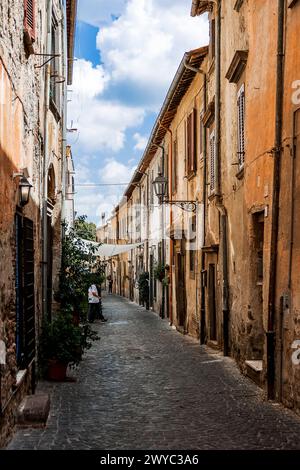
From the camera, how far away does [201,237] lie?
625 inches

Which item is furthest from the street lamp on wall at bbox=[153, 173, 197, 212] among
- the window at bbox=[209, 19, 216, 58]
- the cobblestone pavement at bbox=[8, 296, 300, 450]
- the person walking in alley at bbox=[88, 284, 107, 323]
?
the person walking in alley at bbox=[88, 284, 107, 323]

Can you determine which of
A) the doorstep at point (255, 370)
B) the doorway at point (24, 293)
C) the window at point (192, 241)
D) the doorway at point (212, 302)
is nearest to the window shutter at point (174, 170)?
the window at point (192, 241)

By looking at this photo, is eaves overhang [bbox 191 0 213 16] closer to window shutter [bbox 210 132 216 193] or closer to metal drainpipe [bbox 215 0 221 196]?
metal drainpipe [bbox 215 0 221 196]

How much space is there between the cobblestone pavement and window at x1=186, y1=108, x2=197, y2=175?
219 inches

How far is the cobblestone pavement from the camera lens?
6633 mm

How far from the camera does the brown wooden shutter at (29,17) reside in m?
8.20

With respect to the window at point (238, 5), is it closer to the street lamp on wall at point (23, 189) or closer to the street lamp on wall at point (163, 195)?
the street lamp on wall at point (23, 189)

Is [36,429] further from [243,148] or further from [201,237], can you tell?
[201,237]

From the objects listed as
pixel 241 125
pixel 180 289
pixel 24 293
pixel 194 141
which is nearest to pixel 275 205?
pixel 241 125

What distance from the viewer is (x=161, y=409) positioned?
8.20m

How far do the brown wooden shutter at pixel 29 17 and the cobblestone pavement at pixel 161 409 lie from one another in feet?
15.9

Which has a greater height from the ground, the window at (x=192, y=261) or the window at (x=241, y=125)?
the window at (x=241, y=125)

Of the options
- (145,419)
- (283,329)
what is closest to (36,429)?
(145,419)

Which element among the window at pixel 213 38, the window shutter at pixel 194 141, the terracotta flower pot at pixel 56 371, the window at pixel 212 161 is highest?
the window at pixel 213 38
